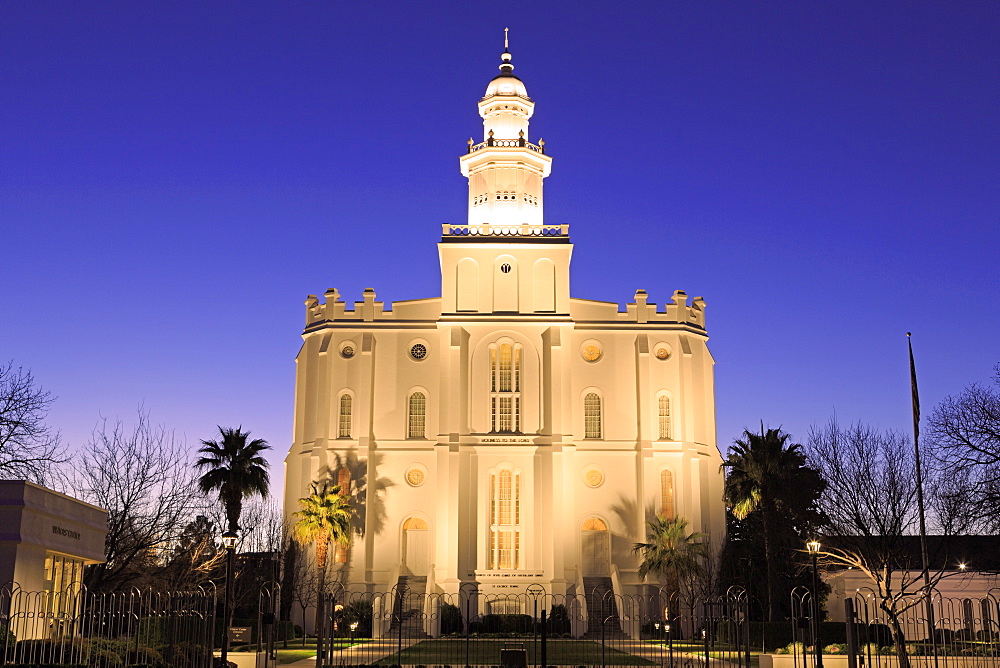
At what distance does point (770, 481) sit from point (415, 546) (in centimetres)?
1905

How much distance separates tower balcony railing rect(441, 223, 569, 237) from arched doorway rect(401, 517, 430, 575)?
15619 mm

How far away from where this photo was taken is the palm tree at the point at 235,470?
49781 mm

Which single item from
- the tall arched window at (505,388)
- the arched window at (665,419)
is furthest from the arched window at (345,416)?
the arched window at (665,419)

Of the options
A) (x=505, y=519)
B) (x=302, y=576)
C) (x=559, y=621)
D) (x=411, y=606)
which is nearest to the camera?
(x=559, y=621)

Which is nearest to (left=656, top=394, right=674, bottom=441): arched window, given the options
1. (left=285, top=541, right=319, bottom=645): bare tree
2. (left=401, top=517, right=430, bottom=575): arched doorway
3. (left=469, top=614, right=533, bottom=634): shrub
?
(left=469, top=614, right=533, bottom=634): shrub

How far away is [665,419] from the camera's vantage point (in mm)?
60438

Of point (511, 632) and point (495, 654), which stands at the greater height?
point (511, 632)

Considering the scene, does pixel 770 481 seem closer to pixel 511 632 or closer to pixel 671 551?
pixel 671 551

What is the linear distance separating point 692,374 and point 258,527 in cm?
2991

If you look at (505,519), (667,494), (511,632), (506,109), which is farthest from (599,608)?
(506,109)

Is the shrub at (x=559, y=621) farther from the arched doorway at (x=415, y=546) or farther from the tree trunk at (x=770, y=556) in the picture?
the tree trunk at (x=770, y=556)

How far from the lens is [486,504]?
188 ft

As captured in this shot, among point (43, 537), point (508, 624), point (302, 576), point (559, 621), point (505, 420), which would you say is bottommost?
point (508, 624)

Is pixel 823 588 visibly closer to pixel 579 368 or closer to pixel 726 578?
pixel 726 578
